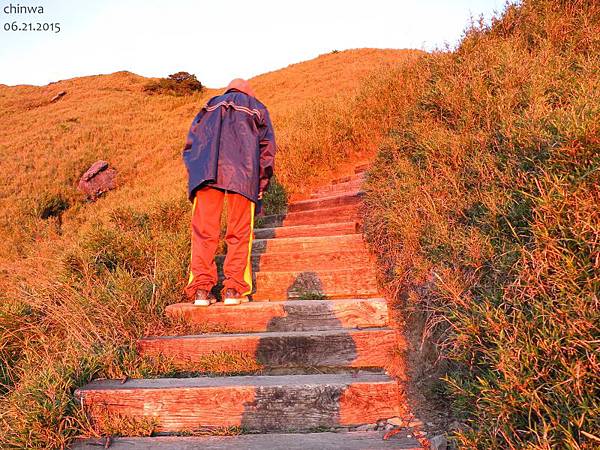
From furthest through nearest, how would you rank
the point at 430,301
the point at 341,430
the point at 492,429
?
the point at 430,301 < the point at 341,430 < the point at 492,429

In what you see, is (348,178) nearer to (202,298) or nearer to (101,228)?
(101,228)

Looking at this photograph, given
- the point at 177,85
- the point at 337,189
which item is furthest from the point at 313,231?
the point at 177,85

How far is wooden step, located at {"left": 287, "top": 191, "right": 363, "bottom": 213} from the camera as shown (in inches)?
234

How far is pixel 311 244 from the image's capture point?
4914mm

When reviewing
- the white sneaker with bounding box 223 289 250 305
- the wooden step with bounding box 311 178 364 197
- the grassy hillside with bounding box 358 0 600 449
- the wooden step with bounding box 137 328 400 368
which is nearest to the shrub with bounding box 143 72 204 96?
the wooden step with bounding box 311 178 364 197

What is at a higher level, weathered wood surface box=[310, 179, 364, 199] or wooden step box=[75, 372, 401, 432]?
weathered wood surface box=[310, 179, 364, 199]

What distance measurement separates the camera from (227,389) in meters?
2.47

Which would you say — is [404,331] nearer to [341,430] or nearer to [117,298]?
[341,430]

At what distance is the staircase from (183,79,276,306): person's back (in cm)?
27

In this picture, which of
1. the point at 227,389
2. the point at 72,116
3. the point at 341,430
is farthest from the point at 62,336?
Answer: the point at 72,116

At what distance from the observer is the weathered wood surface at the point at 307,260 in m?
4.47

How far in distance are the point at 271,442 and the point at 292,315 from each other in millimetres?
1345

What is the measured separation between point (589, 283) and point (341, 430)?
1.51 m

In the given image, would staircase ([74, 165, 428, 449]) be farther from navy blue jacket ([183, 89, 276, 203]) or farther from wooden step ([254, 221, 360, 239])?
navy blue jacket ([183, 89, 276, 203])
